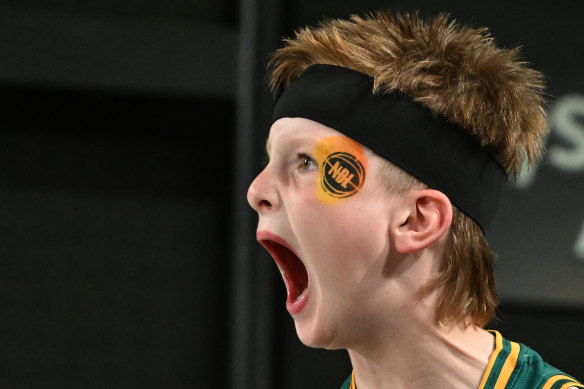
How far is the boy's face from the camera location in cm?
122

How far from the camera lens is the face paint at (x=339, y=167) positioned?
123 cm

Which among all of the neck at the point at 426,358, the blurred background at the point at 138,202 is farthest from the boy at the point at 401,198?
the blurred background at the point at 138,202

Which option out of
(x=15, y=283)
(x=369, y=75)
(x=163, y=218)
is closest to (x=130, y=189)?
(x=163, y=218)

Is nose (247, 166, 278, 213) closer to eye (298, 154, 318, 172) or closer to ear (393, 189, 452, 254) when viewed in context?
eye (298, 154, 318, 172)

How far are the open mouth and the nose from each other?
6cm

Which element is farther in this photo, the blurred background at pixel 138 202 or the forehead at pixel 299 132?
the blurred background at pixel 138 202

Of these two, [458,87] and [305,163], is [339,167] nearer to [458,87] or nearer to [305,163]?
[305,163]

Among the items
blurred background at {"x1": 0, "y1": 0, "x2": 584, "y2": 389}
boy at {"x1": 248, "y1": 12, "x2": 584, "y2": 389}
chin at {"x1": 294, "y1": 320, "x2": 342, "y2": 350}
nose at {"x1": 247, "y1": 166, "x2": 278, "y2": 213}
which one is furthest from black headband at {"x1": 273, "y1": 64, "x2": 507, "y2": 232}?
blurred background at {"x1": 0, "y1": 0, "x2": 584, "y2": 389}

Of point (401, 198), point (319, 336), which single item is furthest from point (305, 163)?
point (319, 336)

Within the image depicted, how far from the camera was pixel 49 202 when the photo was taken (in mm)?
2807

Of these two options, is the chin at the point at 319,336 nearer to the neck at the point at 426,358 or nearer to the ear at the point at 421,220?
the neck at the point at 426,358

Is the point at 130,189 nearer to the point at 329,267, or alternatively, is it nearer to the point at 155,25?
the point at 155,25

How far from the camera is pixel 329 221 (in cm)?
122

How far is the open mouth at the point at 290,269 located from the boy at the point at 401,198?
16 millimetres
